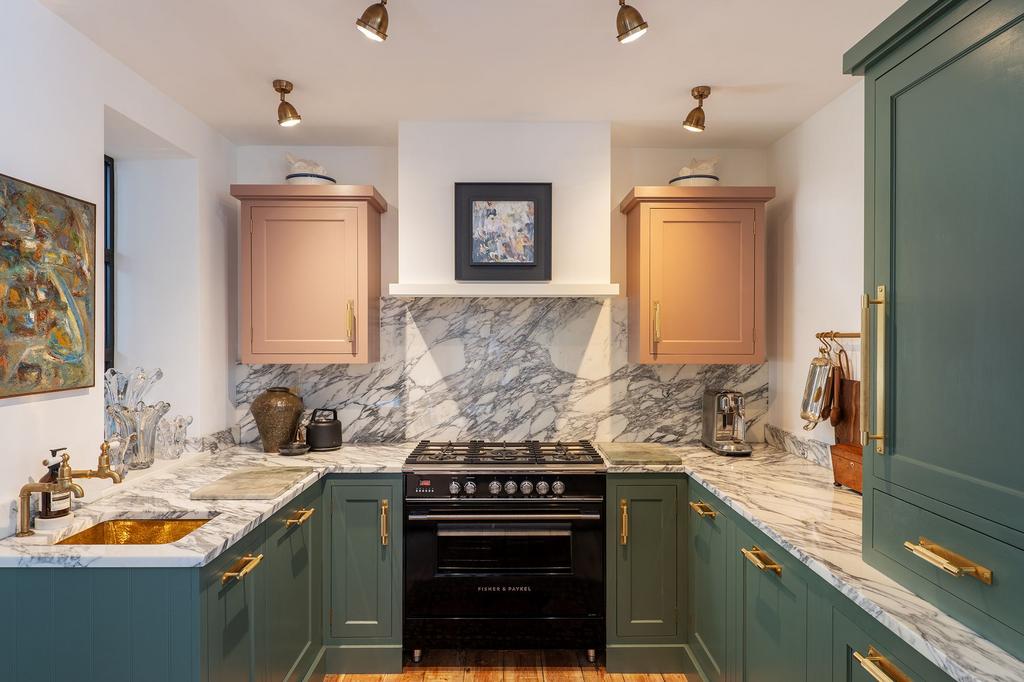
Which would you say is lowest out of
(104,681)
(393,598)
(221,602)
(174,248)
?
(393,598)

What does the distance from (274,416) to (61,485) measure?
3.98 ft

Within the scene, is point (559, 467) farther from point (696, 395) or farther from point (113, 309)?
point (113, 309)

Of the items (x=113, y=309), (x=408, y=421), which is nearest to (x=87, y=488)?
(x=113, y=309)

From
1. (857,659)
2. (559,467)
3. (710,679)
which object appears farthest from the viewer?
(559,467)

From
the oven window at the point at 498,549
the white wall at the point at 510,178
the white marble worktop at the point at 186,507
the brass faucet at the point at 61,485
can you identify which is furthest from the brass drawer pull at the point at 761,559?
the brass faucet at the point at 61,485

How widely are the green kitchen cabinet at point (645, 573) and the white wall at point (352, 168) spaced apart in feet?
5.64

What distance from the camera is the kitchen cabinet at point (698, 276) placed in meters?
2.98

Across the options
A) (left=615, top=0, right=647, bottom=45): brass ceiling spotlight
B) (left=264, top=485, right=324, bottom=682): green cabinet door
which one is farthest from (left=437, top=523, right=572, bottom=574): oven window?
(left=615, top=0, right=647, bottom=45): brass ceiling spotlight

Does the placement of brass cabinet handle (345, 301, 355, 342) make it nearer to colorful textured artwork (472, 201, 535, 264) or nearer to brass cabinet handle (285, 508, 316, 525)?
colorful textured artwork (472, 201, 535, 264)

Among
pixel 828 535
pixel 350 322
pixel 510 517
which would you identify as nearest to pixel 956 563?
pixel 828 535

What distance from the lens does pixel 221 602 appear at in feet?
5.90

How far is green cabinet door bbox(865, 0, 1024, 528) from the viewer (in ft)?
3.58

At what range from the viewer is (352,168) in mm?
3350

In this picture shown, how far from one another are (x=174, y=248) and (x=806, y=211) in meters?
3.04
